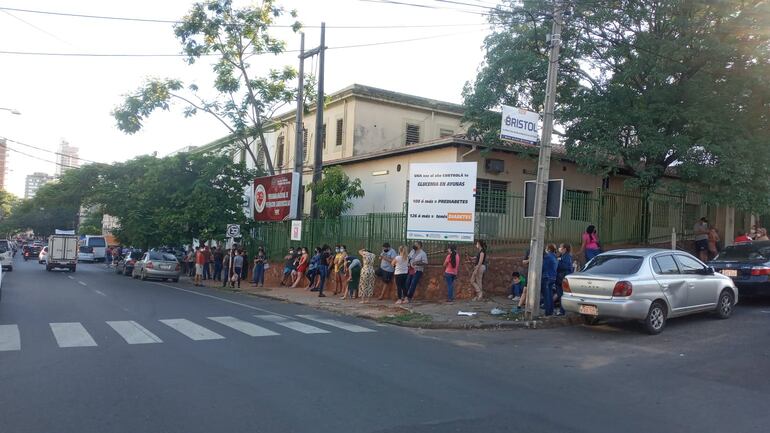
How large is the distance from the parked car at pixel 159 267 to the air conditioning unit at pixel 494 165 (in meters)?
16.6

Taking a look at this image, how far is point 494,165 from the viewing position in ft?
69.7

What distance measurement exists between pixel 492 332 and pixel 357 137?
18.5 meters

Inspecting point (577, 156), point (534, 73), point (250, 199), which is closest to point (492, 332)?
point (577, 156)

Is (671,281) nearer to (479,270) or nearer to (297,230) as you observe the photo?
(479,270)

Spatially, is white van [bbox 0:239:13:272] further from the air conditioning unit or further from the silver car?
the silver car

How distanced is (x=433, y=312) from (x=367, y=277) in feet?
12.5

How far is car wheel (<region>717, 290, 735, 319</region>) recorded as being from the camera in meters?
12.1

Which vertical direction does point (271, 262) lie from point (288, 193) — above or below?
below

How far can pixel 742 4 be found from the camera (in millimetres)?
16406

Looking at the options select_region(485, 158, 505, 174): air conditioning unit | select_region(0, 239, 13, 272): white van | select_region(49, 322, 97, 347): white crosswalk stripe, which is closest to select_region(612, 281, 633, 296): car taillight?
select_region(49, 322, 97, 347): white crosswalk stripe

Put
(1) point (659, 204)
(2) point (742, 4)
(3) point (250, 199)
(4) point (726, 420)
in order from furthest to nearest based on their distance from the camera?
(3) point (250, 199) → (1) point (659, 204) → (2) point (742, 4) → (4) point (726, 420)

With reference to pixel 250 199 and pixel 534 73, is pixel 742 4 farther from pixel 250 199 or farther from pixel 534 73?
pixel 250 199

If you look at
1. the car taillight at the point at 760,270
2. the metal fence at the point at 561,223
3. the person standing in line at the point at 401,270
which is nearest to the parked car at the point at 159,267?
the metal fence at the point at 561,223

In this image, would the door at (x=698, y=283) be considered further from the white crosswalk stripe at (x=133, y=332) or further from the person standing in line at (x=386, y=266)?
the white crosswalk stripe at (x=133, y=332)
